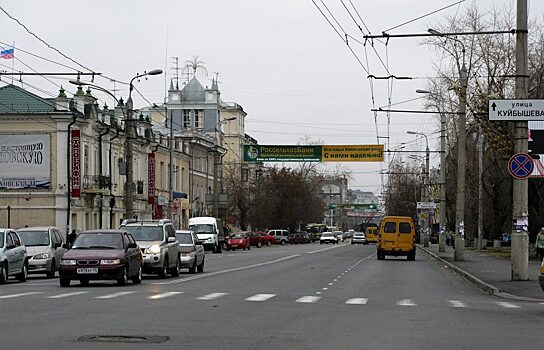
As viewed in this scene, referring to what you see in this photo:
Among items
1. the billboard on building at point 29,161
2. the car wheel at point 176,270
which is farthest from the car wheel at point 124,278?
the billboard on building at point 29,161

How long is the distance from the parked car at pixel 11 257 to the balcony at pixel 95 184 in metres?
35.9

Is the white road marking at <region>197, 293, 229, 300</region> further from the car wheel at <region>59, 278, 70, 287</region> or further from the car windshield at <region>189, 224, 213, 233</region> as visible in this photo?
the car windshield at <region>189, 224, 213, 233</region>

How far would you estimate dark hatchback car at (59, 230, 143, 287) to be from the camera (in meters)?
24.6

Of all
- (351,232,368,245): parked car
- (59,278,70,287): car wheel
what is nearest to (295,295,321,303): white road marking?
(59,278,70,287): car wheel


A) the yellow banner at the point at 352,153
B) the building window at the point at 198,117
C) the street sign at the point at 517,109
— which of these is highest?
the building window at the point at 198,117

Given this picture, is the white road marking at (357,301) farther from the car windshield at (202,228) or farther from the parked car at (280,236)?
the parked car at (280,236)

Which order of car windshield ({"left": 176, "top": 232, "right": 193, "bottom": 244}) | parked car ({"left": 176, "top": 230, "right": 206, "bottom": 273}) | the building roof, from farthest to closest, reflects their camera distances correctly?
the building roof
car windshield ({"left": 176, "top": 232, "right": 193, "bottom": 244})
parked car ({"left": 176, "top": 230, "right": 206, "bottom": 273})

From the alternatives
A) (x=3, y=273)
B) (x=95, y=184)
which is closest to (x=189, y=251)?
(x=3, y=273)

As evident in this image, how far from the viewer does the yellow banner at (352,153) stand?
6794cm

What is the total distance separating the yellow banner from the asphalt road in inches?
1608

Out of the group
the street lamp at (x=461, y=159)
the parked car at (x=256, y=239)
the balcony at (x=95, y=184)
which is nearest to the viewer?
the street lamp at (x=461, y=159)

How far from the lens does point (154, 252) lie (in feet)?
96.2

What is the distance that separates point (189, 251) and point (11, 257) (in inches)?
294

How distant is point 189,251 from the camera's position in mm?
33656
